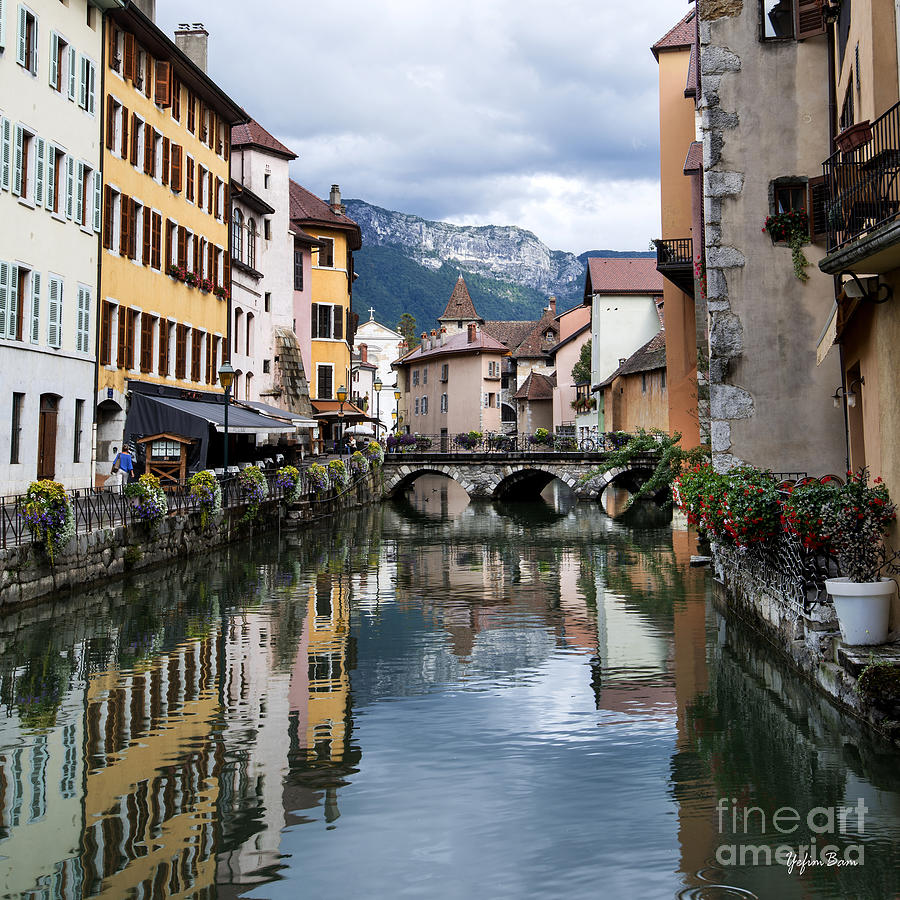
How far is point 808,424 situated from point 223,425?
56.5 ft

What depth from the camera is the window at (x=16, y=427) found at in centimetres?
2269

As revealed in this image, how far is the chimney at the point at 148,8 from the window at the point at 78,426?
12294mm

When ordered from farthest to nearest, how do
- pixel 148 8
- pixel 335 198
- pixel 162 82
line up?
1. pixel 335 198
2. pixel 148 8
3. pixel 162 82

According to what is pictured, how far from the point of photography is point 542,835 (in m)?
7.23

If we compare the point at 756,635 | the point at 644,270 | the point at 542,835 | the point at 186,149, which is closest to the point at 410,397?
the point at 644,270

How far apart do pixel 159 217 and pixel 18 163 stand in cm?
896

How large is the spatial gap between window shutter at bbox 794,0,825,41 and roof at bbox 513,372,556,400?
72245 mm

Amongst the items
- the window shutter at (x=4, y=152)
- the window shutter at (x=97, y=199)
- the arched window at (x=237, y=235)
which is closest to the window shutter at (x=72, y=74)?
the window shutter at (x=97, y=199)

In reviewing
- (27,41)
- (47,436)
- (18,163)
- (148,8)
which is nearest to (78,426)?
(47,436)

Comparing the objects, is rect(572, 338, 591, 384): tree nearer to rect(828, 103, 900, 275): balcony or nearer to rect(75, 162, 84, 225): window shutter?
rect(75, 162, 84, 225): window shutter

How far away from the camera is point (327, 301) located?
56031 mm

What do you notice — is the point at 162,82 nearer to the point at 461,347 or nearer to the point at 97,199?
the point at 97,199

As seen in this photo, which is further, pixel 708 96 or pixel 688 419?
pixel 688 419

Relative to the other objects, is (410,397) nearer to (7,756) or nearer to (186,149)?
(186,149)
